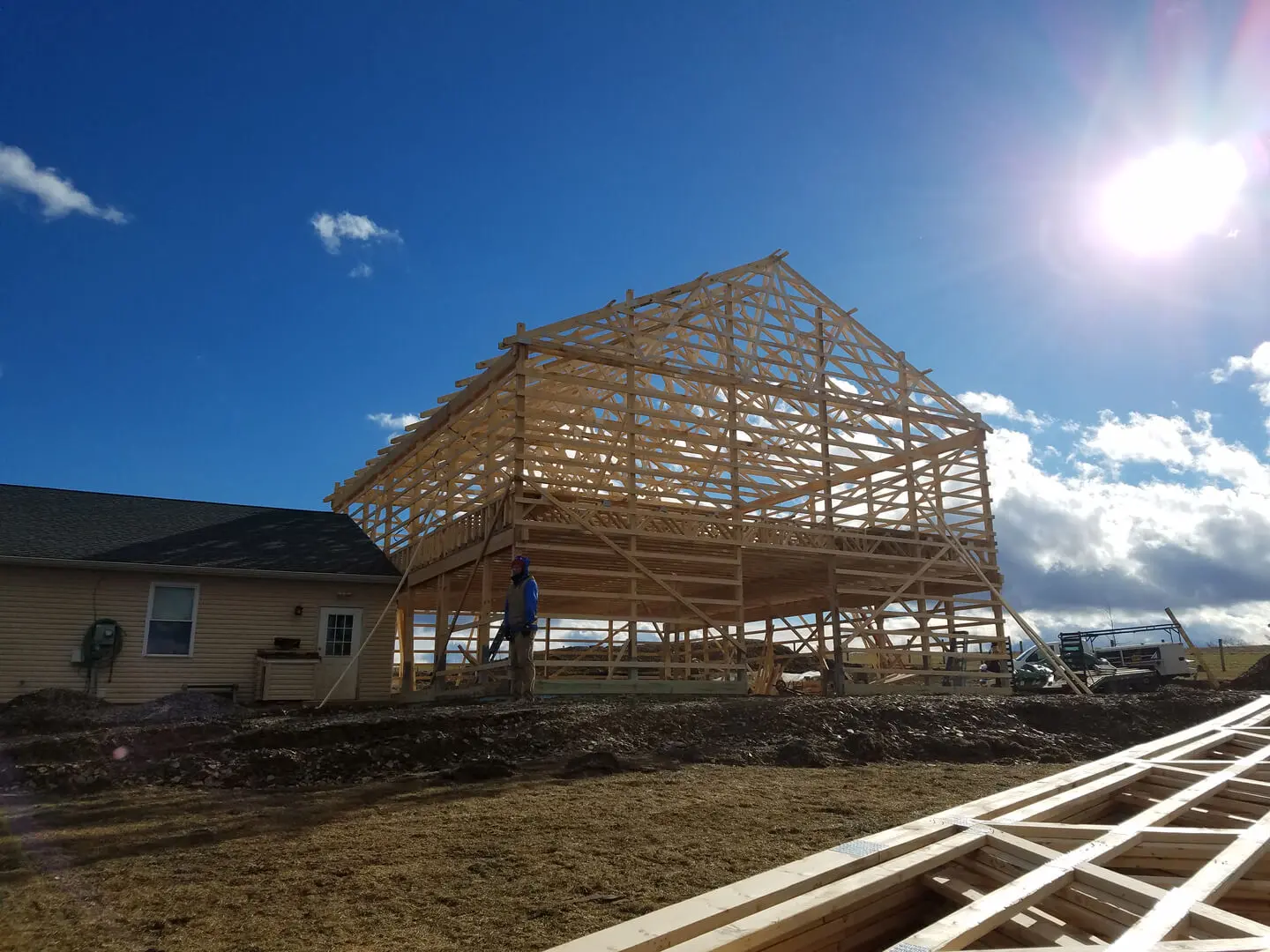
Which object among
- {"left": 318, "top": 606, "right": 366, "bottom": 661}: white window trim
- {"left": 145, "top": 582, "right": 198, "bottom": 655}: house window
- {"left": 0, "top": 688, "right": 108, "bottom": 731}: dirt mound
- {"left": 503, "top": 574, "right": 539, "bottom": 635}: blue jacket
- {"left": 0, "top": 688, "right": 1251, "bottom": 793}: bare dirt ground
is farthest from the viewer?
{"left": 318, "top": 606, "right": 366, "bottom": 661}: white window trim

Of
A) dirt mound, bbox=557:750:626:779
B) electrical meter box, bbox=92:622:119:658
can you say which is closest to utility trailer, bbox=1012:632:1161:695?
dirt mound, bbox=557:750:626:779

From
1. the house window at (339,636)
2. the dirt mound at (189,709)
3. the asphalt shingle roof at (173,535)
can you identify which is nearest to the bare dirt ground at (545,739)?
the dirt mound at (189,709)

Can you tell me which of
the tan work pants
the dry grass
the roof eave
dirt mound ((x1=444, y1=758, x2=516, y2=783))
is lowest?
the dry grass

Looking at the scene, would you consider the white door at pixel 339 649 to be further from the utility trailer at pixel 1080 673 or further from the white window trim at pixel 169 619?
the utility trailer at pixel 1080 673

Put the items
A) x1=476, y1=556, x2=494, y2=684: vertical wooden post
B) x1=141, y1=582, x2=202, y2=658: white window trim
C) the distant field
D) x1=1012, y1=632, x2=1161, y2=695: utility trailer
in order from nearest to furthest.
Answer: x1=476, y1=556, x2=494, y2=684: vertical wooden post, x1=141, y1=582, x2=202, y2=658: white window trim, x1=1012, y1=632, x2=1161, y2=695: utility trailer, the distant field

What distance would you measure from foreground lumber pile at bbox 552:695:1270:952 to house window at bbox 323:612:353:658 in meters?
16.3

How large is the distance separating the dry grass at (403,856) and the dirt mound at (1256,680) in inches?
734

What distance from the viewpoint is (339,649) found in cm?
1962

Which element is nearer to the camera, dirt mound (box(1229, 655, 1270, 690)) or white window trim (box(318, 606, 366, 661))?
white window trim (box(318, 606, 366, 661))

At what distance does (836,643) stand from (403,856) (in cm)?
1522

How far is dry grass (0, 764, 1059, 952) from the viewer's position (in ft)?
15.2

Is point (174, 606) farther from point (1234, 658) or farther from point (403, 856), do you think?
point (1234, 658)

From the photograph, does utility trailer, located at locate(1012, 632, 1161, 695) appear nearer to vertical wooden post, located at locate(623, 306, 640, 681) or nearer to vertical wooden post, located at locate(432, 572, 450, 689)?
vertical wooden post, located at locate(623, 306, 640, 681)

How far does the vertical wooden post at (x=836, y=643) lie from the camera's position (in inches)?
759
